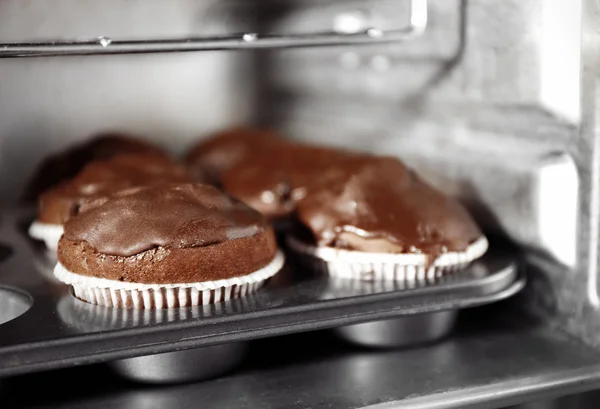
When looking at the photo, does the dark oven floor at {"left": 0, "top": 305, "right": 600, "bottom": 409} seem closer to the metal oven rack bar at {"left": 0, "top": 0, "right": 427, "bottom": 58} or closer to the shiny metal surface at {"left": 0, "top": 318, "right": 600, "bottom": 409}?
→ the shiny metal surface at {"left": 0, "top": 318, "right": 600, "bottom": 409}

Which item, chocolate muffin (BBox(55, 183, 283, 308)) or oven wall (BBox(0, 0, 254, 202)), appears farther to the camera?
oven wall (BBox(0, 0, 254, 202))

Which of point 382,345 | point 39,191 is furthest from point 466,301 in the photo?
point 39,191

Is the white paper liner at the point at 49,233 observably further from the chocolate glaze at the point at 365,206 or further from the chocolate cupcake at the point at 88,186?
the chocolate glaze at the point at 365,206

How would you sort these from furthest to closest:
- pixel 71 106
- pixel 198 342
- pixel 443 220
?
1. pixel 71 106
2. pixel 443 220
3. pixel 198 342

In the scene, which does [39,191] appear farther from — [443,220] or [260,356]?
[443,220]

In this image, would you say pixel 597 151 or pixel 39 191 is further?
pixel 39 191

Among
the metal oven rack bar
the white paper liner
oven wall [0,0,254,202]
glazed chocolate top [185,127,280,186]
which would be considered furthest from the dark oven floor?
oven wall [0,0,254,202]
